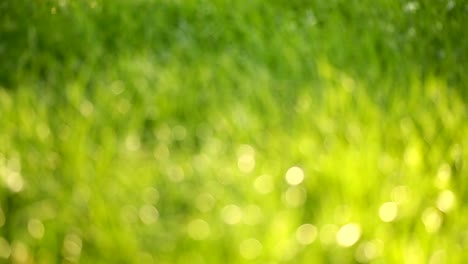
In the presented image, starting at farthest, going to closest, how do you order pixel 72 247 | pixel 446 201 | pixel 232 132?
pixel 232 132
pixel 446 201
pixel 72 247

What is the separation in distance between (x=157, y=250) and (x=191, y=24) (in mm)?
1750

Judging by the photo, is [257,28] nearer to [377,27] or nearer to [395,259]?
[377,27]

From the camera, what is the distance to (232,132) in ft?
8.64

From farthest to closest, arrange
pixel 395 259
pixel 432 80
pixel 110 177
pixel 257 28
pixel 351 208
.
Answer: pixel 257 28 < pixel 432 80 < pixel 110 177 < pixel 351 208 < pixel 395 259

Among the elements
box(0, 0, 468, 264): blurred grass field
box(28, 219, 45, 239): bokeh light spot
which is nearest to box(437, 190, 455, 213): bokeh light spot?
box(0, 0, 468, 264): blurred grass field

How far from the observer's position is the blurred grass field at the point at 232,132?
7.04 feet

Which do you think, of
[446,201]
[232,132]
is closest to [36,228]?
[232,132]

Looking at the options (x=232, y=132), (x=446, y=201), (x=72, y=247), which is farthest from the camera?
(x=232, y=132)

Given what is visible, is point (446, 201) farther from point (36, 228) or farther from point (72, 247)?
point (36, 228)

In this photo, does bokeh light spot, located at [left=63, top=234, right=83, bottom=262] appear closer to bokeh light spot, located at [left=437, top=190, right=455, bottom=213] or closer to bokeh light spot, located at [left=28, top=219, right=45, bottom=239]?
bokeh light spot, located at [left=28, top=219, right=45, bottom=239]

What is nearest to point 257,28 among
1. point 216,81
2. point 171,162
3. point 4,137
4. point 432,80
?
point 216,81

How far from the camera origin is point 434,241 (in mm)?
2178

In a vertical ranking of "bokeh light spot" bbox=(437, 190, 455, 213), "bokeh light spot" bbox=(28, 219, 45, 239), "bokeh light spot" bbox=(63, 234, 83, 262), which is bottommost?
"bokeh light spot" bbox=(63, 234, 83, 262)

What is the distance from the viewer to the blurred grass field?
214cm
